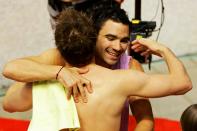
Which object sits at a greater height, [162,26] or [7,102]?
[7,102]

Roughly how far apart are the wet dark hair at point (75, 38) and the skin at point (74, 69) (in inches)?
1.9

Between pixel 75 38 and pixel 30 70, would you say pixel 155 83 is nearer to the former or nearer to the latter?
pixel 75 38

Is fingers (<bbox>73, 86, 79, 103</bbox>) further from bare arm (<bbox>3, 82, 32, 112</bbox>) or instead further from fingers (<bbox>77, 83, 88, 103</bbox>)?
bare arm (<bbox>3, 82, 32, 112</bbox>)

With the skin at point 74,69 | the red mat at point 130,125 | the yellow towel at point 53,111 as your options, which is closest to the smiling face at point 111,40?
the skin at point 74,69

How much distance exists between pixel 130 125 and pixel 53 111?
4.40 ft

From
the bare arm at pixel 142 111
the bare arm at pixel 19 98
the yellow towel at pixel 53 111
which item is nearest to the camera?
the yellow towel at pixel 53 111

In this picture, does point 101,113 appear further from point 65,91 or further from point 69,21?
point 69,21

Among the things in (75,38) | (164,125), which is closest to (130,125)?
(164,125)

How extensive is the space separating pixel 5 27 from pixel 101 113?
2005 mm

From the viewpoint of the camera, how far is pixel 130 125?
2.62 meters

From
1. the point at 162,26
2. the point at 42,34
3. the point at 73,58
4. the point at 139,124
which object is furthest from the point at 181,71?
the point at 162,26

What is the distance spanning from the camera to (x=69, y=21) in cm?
140

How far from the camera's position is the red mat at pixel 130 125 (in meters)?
2.64

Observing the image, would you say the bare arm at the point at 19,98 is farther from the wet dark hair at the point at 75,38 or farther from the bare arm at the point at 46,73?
the wet dark hair at the point at 75,38
